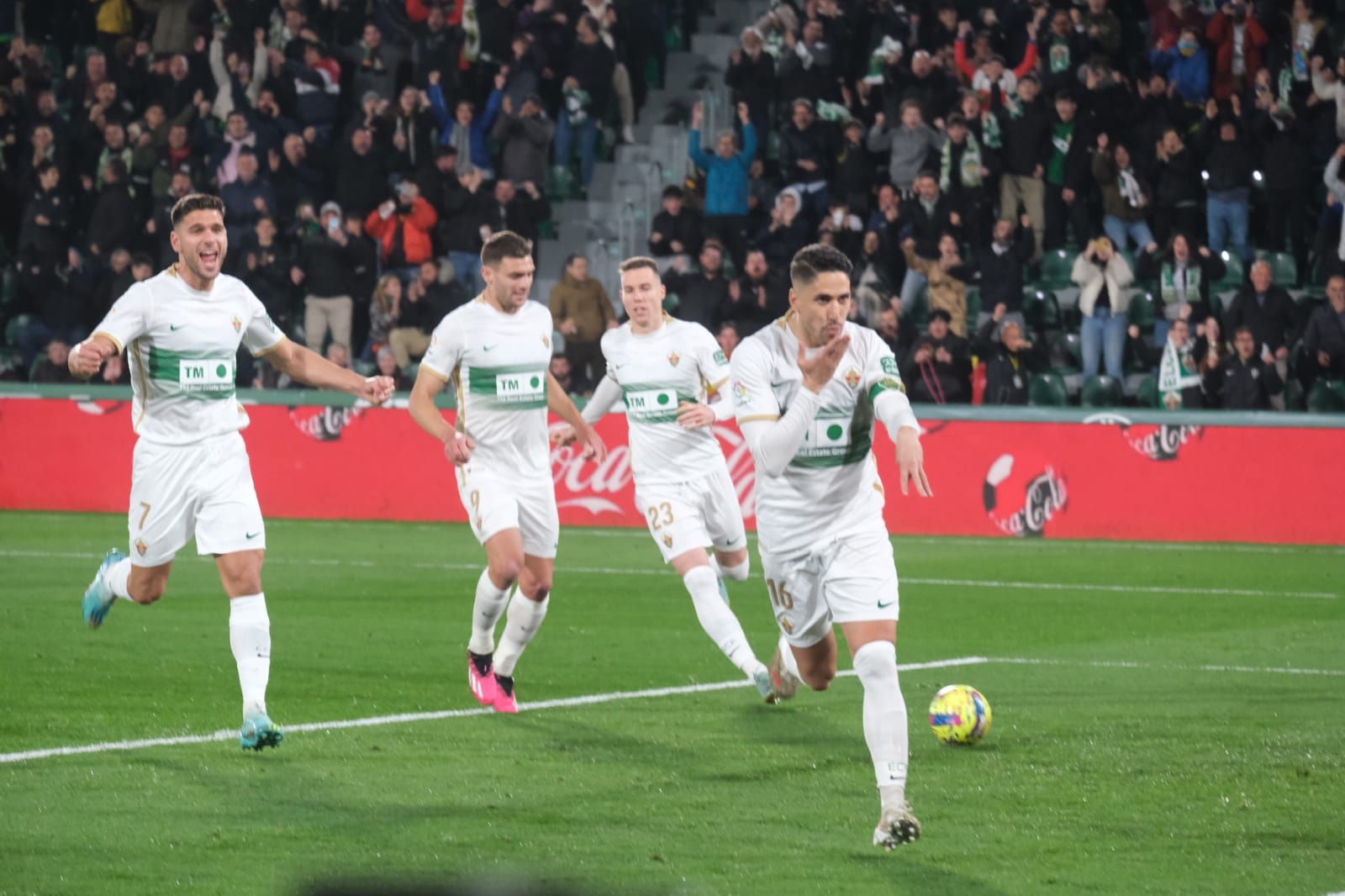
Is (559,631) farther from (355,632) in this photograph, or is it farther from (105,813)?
(105,813)

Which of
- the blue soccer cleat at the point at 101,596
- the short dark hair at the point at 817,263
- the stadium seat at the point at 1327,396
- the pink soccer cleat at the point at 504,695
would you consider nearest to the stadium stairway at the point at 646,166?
the stadium seat at the point at 1327,396

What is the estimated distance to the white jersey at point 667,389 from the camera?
38.2 ft

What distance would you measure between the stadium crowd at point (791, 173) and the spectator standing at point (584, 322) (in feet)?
0.11

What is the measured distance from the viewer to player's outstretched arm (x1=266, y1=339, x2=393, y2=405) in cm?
978

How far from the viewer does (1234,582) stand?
16.5 m

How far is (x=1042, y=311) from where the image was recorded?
22625mm

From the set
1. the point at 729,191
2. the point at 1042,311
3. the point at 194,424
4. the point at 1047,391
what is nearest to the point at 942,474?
the point at 1047,391

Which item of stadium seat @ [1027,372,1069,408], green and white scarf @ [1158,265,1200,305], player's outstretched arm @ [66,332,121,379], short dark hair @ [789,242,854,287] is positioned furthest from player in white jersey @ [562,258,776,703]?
green and white scarf @ [1158,265,1200,305]

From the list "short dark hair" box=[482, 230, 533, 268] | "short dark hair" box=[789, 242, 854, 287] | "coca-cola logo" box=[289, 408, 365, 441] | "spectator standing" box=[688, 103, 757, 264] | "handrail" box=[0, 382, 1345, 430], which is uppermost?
"spectator standing" box=[688, 103, 757, 264]

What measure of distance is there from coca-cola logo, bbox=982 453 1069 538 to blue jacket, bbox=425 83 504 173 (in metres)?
8.75

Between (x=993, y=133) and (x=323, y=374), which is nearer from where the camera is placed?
(x=323, y=374)

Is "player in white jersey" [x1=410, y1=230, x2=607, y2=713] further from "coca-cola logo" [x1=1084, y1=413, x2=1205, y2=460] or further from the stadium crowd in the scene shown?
the stadium crowd

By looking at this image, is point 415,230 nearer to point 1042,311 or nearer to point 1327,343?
point 1042,311

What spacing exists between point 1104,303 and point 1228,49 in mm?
3569
